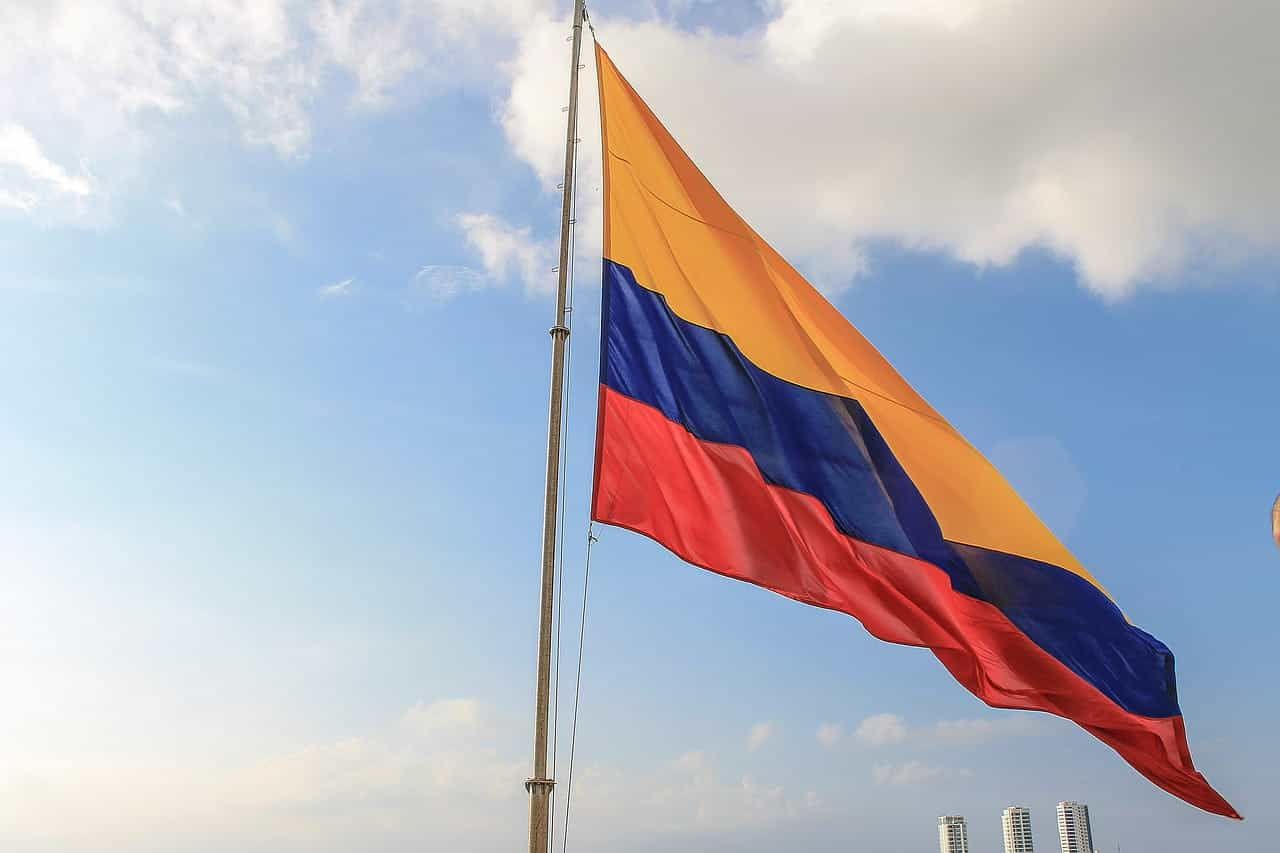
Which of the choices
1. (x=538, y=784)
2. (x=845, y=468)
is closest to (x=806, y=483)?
(x=845, y=468)

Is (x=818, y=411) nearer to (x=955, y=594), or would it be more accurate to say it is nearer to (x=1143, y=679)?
(x=955, y=594)

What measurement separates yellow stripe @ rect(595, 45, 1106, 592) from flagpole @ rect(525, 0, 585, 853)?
0.52m

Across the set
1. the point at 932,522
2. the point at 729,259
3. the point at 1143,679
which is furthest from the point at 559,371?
the point at 1143,679

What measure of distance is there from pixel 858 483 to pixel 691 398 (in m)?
2.94

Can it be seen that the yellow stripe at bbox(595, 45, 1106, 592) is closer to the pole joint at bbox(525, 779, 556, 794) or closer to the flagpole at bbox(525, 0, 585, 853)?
the flagpole at bbox(525, 0, 585, 853)

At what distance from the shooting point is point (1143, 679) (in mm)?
16391

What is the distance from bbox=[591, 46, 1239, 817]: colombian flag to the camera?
50.7ft

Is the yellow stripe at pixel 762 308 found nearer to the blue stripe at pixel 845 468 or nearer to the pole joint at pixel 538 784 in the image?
the blue stripe at pixel 845 468

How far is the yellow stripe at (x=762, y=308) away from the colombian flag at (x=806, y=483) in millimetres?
35

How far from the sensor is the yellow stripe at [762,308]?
16562 mm

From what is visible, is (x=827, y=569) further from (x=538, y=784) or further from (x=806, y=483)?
(x=538, y=784)

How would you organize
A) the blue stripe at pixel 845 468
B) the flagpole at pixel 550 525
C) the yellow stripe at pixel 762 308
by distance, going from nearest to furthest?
the flagpole at pixel 550 525 → the blue stripe at pixel 845 468 → the yellow stripe at pixel 762 308

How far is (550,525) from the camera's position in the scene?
46.8ft

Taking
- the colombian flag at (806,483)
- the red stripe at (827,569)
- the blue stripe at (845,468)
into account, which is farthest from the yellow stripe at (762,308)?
the red stripe at (827,569)
